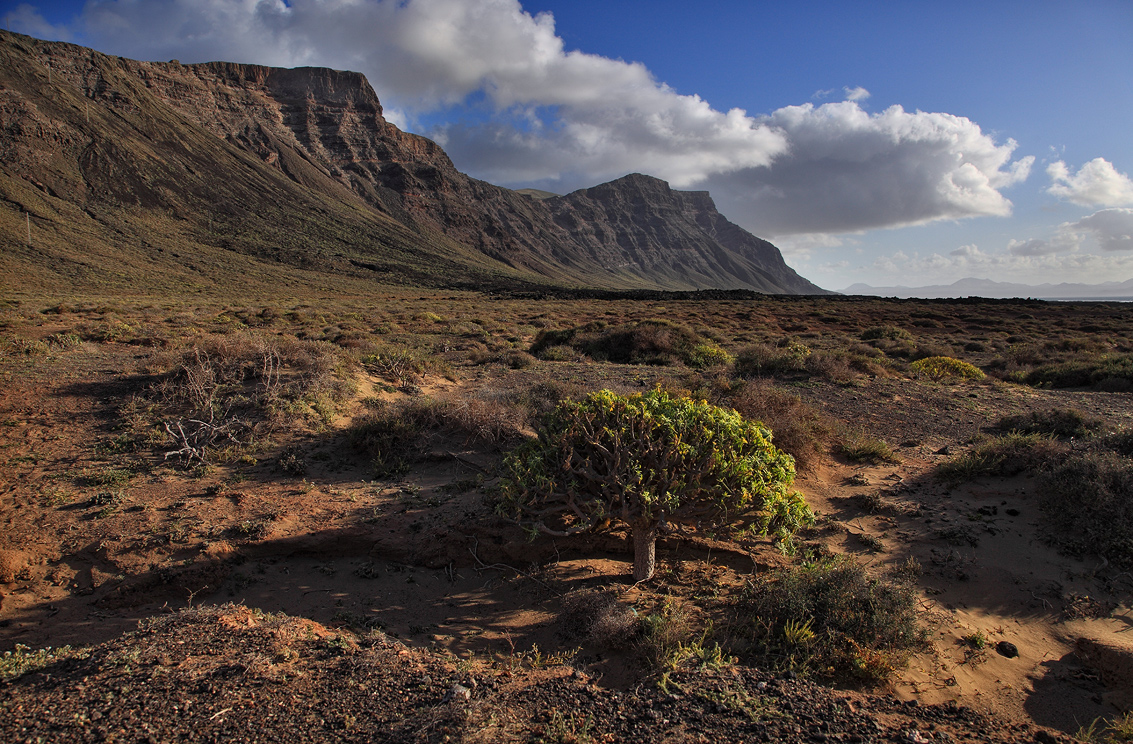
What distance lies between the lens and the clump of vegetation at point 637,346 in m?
14.7

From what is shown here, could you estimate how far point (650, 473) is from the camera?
409 centimetres

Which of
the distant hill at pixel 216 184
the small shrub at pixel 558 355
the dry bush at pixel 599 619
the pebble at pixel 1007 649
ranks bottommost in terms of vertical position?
the pebble at pixel 1007 649

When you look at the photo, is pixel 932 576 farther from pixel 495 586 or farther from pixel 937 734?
pixel 495 586

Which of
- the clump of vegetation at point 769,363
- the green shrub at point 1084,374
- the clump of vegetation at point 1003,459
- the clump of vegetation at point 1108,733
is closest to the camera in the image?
the clump of vegetation at point 1108,733

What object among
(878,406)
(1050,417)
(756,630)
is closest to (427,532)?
(756,630)

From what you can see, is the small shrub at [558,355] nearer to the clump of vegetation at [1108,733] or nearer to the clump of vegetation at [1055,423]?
the clump of vegetation at [1055,423]

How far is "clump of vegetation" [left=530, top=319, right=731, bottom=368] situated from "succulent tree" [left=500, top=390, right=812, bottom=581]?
9.77 meters

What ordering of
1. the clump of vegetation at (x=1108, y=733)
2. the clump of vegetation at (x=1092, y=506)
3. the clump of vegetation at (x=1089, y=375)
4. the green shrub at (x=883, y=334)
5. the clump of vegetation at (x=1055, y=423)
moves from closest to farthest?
the clump of vegetation at (x=1108, y=733), the clump of vegetation at (x=1092, y=506), the clump of vegetation at (x=1055, y=423), the clump of vegetation at (x=1089, y=375), the green shrub at (x=883, y=334)

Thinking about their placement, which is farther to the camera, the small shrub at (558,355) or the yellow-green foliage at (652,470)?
the small shrub at (558,355)

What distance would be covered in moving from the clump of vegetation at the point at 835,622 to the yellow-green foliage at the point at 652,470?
52 cm

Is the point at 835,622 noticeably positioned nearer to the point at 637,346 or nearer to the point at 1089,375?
the point at 637,346

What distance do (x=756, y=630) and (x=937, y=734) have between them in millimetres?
1083

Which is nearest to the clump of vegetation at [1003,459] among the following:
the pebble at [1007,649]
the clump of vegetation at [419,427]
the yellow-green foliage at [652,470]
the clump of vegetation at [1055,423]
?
the clump of vegetation at [1055,423]

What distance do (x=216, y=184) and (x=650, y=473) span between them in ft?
314
